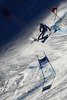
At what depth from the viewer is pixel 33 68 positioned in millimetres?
8070

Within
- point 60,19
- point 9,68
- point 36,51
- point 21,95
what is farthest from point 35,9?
point 21,95

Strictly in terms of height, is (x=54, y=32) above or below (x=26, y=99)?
above

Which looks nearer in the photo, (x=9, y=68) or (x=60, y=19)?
(x=9, y=68)

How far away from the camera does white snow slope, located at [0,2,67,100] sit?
22.3 feet

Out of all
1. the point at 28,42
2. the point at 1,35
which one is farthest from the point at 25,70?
the point at 1,35

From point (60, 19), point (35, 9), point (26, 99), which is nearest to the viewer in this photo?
point (26, 99)

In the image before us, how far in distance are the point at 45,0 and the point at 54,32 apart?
4.63 m

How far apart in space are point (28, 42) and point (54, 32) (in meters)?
1.88

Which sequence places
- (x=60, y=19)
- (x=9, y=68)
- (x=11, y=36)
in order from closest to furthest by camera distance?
(x=9, y=68) < (x=60, y=19) < (x=11, y=36)

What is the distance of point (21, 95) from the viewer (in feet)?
23.2

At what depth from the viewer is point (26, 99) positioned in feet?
22.6

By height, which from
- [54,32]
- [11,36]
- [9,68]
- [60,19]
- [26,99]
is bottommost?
[26,99]

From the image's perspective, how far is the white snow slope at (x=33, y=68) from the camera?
680cm

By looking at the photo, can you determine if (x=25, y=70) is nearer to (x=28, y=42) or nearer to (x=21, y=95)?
(x=21, y=95)
